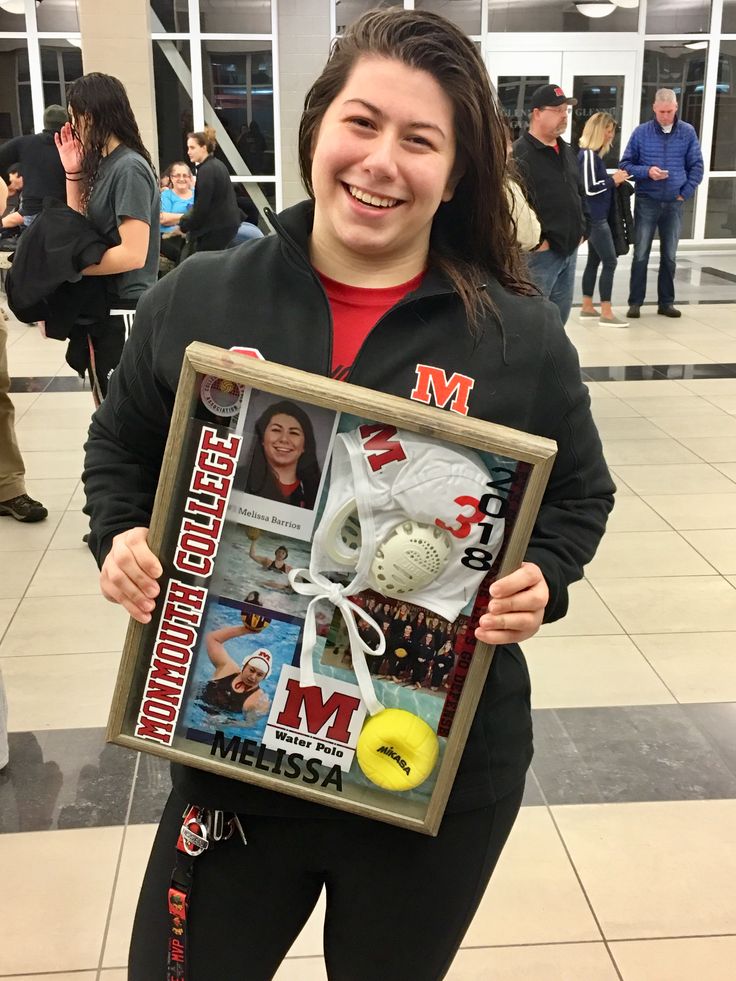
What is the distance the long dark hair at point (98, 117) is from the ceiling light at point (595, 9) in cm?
1240

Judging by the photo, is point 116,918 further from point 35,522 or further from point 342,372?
point 35,522

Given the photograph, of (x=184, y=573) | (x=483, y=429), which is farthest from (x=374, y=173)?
(x=184, y=573)

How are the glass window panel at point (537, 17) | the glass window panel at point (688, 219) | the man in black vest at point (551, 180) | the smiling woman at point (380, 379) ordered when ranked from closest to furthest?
the smiling woman at point (380, 379)
the man in black vest at point (551, 180)
the glass window panel at point (537, 17)
the glass window panel at point (688, 219)

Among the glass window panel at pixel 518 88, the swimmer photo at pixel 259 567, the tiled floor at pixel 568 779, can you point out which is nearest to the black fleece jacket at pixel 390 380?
the swimmer photo at pixel 259 567

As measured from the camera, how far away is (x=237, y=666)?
1.13 m

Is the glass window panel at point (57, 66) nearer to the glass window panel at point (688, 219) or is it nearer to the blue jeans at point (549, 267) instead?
the glass window panel at point (688, 219)

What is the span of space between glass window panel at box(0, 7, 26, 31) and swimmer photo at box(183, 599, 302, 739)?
600 inches

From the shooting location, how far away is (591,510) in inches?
51.5

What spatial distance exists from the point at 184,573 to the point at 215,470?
0.42 feet

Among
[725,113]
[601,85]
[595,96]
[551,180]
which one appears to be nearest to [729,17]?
[725,113]

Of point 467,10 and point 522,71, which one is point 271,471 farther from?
point 467,10

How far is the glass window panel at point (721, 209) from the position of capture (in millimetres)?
15180

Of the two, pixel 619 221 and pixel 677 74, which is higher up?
pixel 677 74

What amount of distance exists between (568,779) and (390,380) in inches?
75.4
